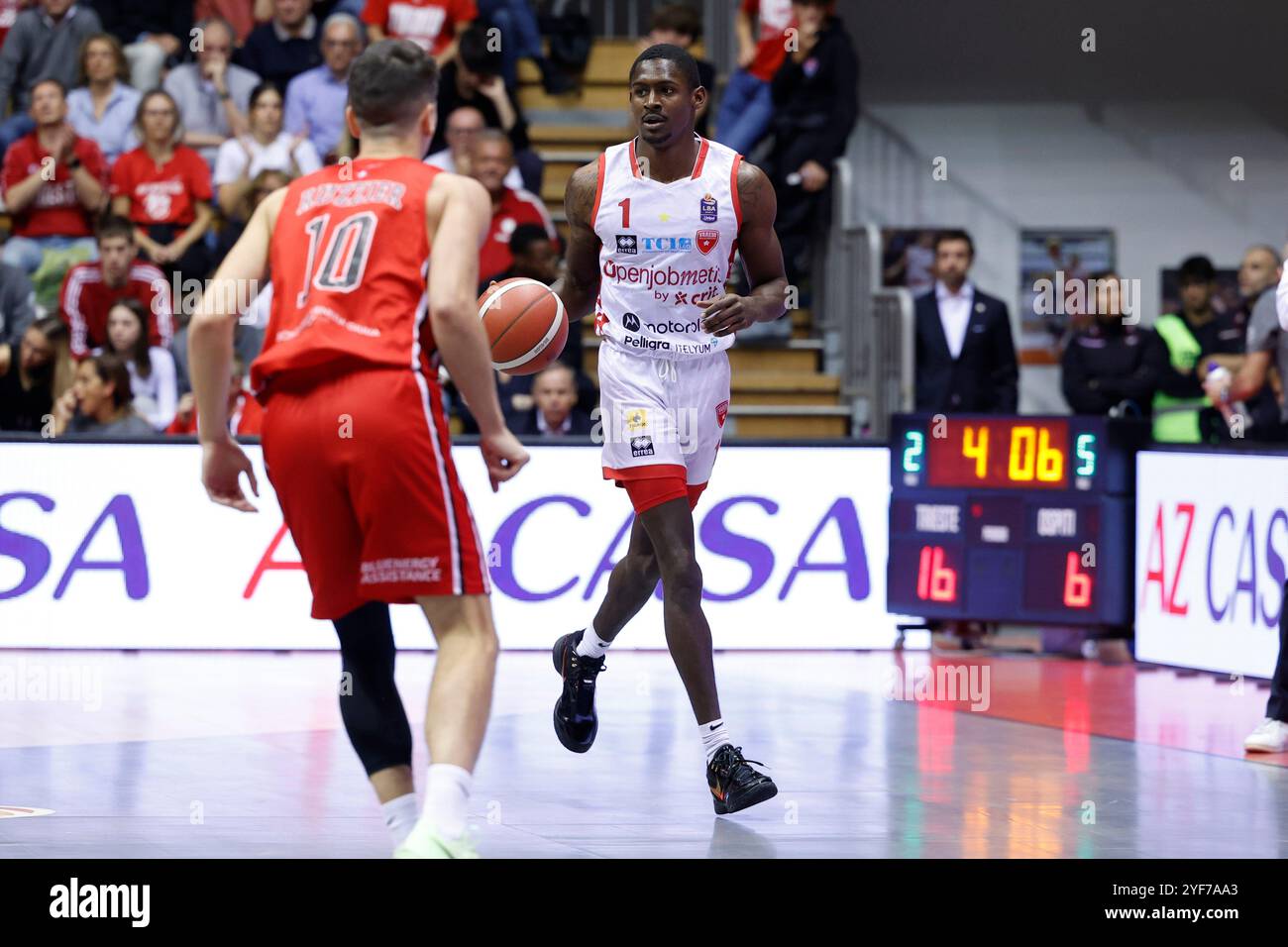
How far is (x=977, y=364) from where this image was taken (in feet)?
44.9

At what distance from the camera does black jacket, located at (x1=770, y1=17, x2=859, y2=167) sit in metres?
15.0

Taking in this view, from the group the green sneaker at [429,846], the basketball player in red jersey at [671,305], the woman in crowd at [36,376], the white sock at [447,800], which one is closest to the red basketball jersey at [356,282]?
the white sock at [447,800]

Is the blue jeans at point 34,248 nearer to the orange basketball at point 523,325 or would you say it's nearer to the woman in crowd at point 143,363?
the woman in crowd at point 143,363

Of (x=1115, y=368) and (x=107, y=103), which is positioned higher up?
(x=107, y=103)

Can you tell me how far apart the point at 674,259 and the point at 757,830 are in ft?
6.66

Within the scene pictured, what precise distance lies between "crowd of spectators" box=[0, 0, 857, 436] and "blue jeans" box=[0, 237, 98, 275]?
0.01m

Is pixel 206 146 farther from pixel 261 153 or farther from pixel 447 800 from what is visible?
pixel 447 800

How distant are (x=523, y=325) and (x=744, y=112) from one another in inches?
341

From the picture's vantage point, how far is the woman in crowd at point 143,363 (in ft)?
42.5

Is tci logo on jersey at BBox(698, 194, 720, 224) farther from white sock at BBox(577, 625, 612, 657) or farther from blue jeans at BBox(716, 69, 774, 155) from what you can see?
blue jeans at BBox(716, 69, 774, 155)

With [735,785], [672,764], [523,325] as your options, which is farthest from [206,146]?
[735,785]

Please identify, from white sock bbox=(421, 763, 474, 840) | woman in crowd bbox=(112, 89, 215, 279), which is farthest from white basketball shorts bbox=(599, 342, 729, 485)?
woman in crowd bbox=(112, 89, 215, 279)
